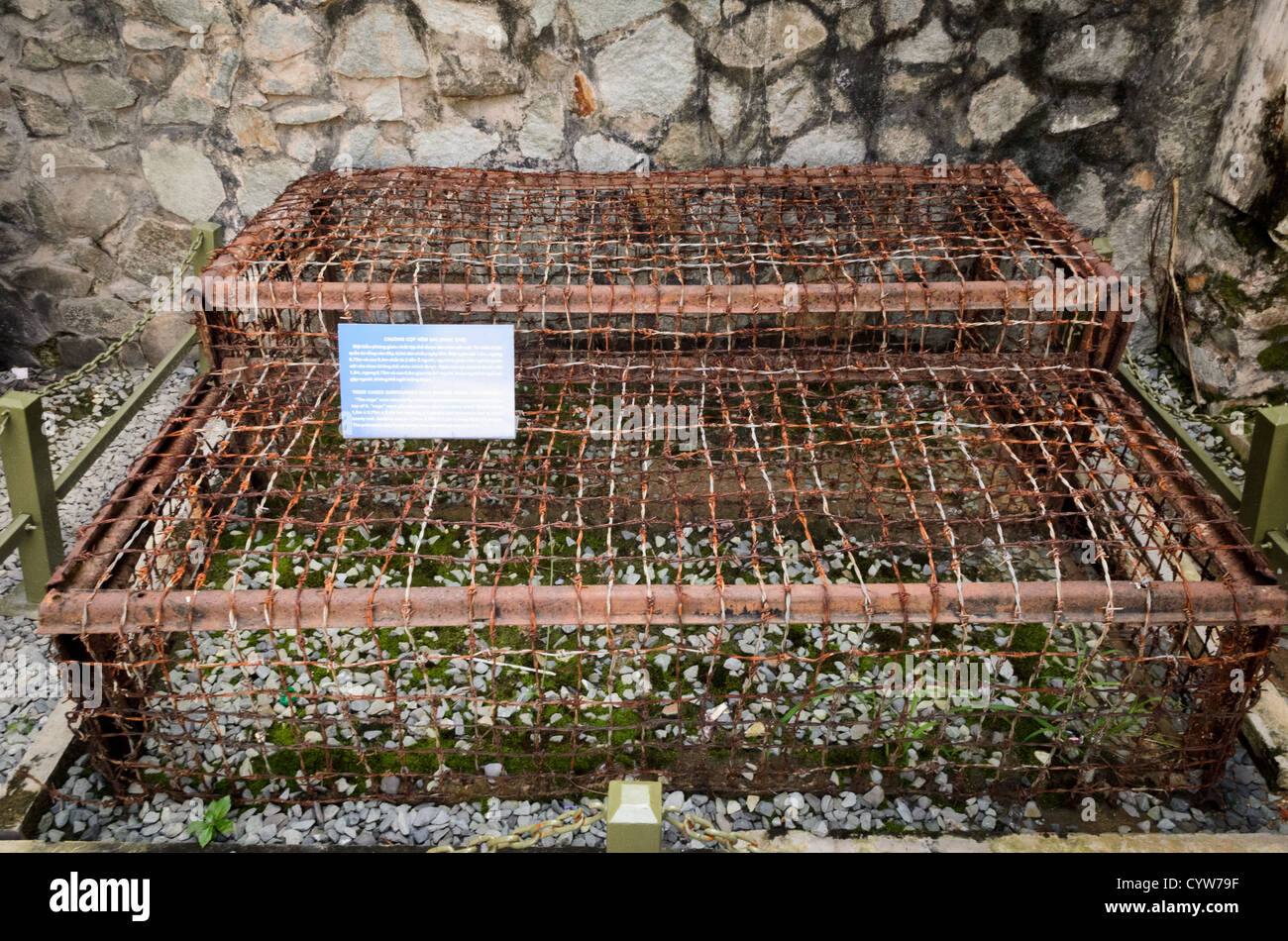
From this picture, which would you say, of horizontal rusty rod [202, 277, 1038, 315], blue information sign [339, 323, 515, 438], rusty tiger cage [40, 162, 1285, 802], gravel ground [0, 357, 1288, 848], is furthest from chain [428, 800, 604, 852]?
horizontal rusty rod [202, 277, 1038, 315]

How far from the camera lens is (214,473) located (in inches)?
115

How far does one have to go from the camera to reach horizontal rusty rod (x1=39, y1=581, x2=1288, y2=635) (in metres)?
2.32

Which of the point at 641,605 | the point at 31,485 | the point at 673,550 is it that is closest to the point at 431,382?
the point at 641,605

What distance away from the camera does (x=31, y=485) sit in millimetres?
2709

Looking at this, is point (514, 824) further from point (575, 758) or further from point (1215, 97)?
point (1215, 97)

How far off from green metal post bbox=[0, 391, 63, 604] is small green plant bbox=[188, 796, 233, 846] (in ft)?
2.51

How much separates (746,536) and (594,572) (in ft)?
1.83

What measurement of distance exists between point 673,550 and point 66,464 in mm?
2477

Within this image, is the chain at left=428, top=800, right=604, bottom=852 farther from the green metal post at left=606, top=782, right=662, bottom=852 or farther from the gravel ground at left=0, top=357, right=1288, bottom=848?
the green metal post at left=606, top=782, right=662, bottom=852

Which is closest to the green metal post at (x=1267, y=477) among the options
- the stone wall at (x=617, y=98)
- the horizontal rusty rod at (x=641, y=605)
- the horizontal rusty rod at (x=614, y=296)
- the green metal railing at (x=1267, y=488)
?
the green metal railing at (x=1267, y=488)

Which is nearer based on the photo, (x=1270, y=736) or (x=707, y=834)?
(x=707, y=834)

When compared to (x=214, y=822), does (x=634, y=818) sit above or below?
above

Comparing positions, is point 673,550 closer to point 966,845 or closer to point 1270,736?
point 966,845

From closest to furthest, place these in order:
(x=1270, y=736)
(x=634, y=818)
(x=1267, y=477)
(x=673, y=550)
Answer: (x=634, y=818)
(x=1267, y=477)
(x=1270, y=736)
(x=673, y=550)
